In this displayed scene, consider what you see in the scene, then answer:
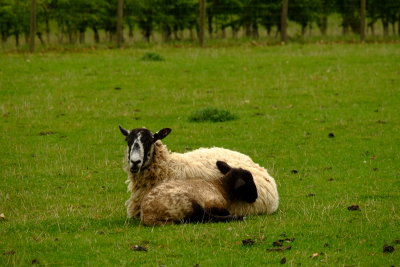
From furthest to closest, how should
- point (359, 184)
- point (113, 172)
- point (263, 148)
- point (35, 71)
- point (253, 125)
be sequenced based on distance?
point (35, 71), point (253, 125), point (263, 148), point (113, 172), point (359, 184)

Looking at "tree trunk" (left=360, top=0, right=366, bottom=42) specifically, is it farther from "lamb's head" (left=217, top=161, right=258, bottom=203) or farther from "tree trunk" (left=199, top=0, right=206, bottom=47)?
"lamb's head" (left=217, top=161, right=258, bottom=203)

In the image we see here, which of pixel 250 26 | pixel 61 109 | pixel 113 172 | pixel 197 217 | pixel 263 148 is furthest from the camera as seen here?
pixel 250 26

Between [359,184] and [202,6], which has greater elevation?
[202,6]

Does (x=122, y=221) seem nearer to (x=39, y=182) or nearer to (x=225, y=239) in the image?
(x=225, y=239)

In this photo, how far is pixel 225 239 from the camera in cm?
896

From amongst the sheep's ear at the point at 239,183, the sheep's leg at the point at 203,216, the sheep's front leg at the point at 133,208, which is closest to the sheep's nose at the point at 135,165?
the sheep's front leg at the point at 133,208

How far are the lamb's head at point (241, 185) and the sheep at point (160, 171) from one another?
5.8 inches

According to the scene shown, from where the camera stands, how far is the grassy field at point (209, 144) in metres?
8.73

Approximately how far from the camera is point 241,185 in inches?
416

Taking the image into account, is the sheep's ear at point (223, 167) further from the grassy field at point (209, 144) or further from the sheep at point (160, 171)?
the grassy field at point (209, 144)

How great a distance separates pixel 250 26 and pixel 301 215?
41.4 metres

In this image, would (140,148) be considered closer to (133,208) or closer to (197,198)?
(133,208)

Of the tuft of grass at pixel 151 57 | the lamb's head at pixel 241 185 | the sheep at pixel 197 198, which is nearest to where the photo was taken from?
the sheep at pixel 197 198

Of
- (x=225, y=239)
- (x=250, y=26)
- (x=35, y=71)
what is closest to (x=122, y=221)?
(x=225, y=239)
